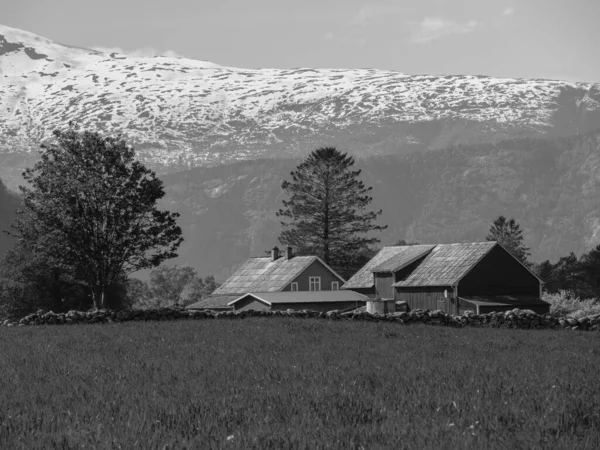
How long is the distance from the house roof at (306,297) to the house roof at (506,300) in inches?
566

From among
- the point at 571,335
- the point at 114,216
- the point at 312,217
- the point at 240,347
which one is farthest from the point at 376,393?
the point at 312,217

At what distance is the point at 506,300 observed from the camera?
91875mm

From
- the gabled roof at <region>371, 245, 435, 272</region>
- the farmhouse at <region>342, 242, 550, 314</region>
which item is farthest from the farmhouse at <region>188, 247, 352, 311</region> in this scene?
the farmhouse at <region>342, 242, 550, 314</region>

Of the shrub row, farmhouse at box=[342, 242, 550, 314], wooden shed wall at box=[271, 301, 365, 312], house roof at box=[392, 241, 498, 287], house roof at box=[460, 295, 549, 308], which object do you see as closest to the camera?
the shrub row

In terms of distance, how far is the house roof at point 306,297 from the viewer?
313 ft

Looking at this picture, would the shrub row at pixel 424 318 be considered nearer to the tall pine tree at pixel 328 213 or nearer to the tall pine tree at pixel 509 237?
the tall pine tree at pixel 328 213

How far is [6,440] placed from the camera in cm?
1116

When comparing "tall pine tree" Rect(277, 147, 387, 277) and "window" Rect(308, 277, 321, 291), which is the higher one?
"tall pine tree" Rect(277, 147, 387, 277)

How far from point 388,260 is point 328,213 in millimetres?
31050

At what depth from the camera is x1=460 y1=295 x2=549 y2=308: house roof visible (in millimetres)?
88438

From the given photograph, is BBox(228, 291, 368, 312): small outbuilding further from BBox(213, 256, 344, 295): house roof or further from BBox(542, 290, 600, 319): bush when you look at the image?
BBox(542, 290, 600, 319): bush

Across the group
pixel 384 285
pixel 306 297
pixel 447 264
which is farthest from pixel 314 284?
pixel 447 264

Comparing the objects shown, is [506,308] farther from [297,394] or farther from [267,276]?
[297,394]

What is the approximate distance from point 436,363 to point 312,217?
114 metres
